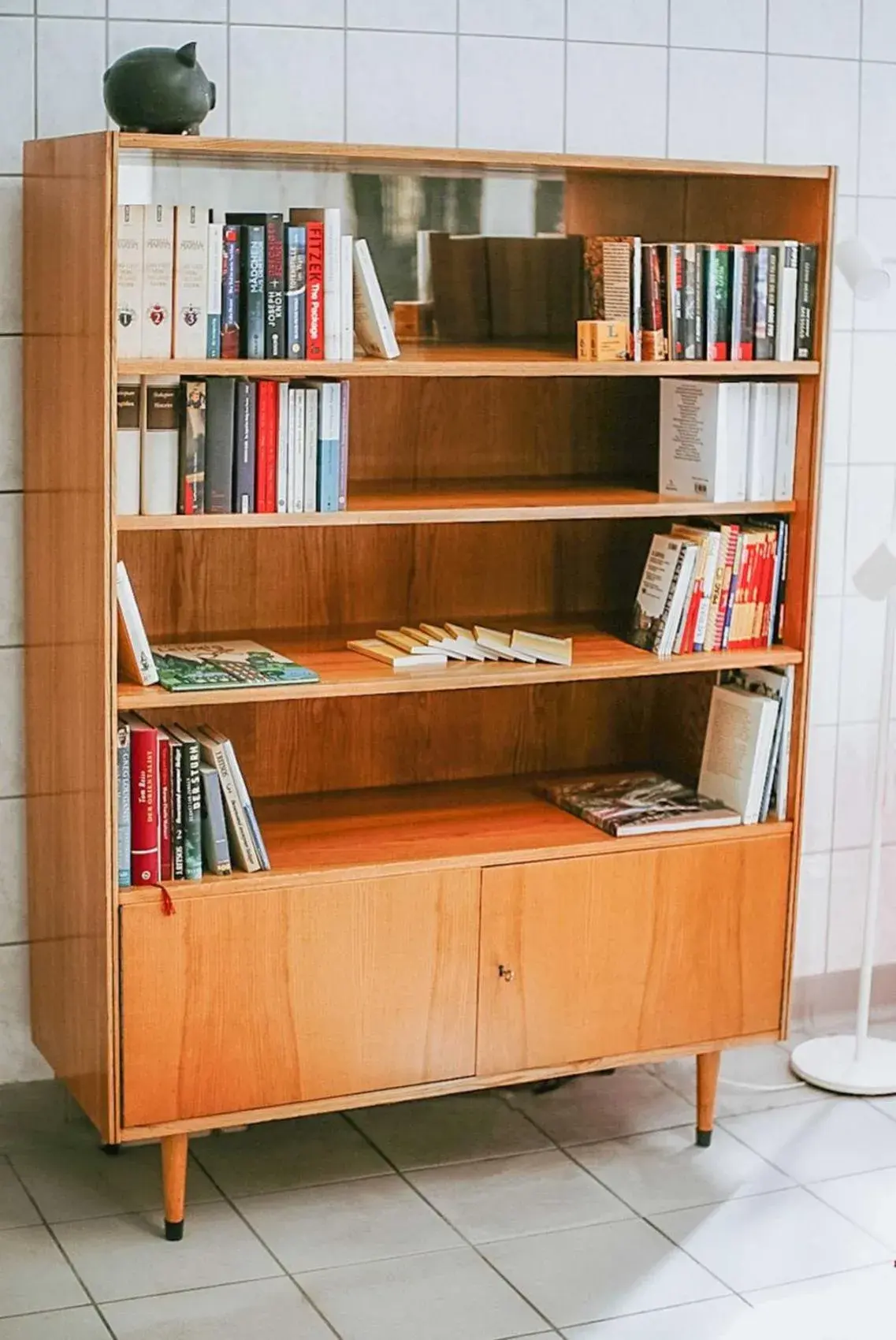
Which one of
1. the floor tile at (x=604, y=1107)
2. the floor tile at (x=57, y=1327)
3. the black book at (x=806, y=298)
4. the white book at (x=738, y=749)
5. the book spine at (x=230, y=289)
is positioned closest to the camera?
the floor tile at (x=57, y=1327)

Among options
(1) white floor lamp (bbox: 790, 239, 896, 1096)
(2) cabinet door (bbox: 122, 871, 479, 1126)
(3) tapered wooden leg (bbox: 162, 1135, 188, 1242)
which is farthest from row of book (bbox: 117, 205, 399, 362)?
(3) tapered wooden leg (bbox: 162, 1135, 188, 1242)

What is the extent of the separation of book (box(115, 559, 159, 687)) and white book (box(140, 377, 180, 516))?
0.11 meters

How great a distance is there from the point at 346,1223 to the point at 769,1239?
659 millimetres

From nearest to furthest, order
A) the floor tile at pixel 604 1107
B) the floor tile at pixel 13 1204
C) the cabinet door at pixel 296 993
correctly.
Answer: the cabinet door at pixel 296 993, the floor tile at pixel 13 1204, the floor tile at pixel 604 1107

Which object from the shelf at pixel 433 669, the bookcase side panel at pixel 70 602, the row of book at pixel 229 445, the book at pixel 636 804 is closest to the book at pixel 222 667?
the shelf at pixel 433 669

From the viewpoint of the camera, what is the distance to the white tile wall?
2947mm

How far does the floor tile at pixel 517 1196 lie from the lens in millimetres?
2912

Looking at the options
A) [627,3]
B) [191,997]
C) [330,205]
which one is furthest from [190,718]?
[627,3]

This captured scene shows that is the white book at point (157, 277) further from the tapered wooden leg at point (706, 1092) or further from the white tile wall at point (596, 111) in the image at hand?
the tapered wooden leg at point (706, 1092)

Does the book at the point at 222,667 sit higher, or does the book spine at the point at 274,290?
the book spine at the point at 274,290

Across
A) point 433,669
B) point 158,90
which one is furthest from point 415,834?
point 158,90

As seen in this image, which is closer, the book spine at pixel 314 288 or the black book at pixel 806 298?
the book spine at pixel 314 288

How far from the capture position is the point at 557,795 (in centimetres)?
322

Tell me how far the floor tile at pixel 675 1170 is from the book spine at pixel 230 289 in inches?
58.2
